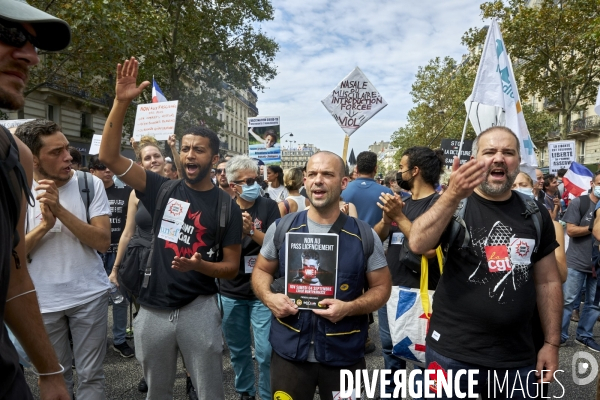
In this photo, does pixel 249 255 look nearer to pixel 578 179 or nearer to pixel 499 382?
pixel 499 382

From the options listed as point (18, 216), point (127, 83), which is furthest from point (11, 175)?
point (127, 83)

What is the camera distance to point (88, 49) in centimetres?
1398

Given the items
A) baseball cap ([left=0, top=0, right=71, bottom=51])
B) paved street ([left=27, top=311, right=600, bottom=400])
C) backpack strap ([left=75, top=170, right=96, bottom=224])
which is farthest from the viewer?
paved street ([left=27, top=311, right=600, bottom=400])

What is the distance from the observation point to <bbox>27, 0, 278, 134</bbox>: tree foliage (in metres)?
13.6

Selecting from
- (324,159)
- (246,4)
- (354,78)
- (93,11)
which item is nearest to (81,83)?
(93,11)

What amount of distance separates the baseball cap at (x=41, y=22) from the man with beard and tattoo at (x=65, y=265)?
182 cm

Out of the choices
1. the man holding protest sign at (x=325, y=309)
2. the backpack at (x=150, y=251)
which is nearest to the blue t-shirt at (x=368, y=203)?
the backpack at (x=150, y=251)

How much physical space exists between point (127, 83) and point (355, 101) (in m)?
4.95

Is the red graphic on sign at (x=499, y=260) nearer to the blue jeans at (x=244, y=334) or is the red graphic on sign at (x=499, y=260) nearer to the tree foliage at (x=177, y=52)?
the blue jeans at (x=244, y=334)

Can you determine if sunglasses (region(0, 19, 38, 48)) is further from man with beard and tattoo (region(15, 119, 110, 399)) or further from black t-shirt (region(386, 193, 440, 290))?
black t-shirt (region(386, 193, 440, 290))

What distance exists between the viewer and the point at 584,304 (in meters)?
5.55

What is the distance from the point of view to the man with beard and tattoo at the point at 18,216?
1.21 metres

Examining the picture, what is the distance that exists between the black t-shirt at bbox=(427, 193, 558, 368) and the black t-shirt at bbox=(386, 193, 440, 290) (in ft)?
3.07

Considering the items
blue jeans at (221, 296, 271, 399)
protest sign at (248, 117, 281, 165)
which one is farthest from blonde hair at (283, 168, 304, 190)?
protest sign at (248, 117, 281, 165)
